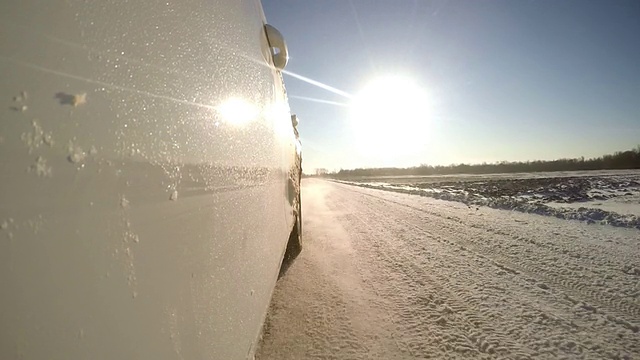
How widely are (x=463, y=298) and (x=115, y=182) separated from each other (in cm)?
319

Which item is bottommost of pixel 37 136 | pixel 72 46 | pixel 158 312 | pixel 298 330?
pixel 298 330

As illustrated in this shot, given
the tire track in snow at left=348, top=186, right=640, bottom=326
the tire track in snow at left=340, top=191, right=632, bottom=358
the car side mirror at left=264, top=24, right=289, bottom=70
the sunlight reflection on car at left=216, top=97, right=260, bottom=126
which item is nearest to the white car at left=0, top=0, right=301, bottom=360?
the sunlight reflection on car at left=216, top=97, right=260, bottom=126

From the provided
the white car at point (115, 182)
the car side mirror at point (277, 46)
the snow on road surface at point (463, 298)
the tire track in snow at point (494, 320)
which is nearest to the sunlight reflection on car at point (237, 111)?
the white car at point (115, 182)

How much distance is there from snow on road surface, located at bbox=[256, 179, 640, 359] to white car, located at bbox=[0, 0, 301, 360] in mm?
1650

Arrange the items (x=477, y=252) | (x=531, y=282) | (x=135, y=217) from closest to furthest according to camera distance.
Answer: (x=135, y=217), (x=531, y=282), (x=477, y=252)

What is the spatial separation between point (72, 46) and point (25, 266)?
0.95 ft

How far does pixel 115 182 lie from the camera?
530 millimetres

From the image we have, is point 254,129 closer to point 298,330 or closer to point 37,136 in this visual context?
point 37,136

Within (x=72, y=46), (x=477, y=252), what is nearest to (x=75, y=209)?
(x=72, y=46)

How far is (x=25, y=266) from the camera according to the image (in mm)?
349

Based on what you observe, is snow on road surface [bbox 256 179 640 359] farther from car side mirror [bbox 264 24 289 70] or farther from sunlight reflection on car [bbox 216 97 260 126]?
car side mirror [bbox 264 24 289 70]

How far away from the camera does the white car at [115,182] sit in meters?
0.35

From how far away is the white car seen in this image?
→ 13.9 inches

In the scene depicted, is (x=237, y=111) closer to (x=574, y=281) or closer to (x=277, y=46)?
(x=277, y=46)
